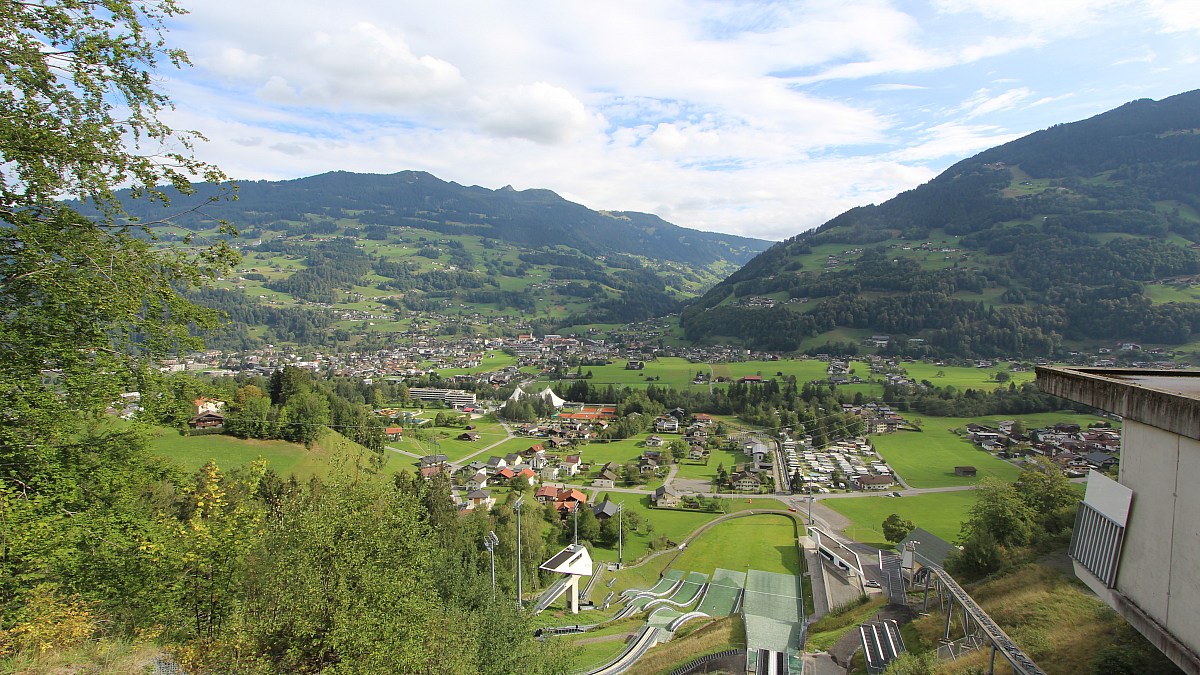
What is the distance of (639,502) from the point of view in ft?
124

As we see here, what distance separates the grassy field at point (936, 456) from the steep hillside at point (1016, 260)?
3850 centimetres

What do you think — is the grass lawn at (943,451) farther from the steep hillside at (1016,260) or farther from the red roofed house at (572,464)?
the steep hillside at (1016,260)

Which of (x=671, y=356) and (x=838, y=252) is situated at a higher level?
(x=838, y=252)

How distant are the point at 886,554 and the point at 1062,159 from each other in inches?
6488

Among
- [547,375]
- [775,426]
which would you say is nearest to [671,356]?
[547,375]

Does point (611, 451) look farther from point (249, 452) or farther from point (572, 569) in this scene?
point (249, 452)

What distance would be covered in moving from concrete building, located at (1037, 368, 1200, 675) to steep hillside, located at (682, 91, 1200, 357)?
90.6 metres

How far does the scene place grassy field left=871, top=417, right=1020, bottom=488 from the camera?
40281 millimetres

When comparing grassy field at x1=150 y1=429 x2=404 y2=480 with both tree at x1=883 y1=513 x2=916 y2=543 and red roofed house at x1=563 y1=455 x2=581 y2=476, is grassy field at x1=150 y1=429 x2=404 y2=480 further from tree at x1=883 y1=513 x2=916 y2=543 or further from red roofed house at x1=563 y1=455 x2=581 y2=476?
tree at x1=883 y1=513 x2=916 y2=543

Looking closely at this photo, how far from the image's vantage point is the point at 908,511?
113 feet

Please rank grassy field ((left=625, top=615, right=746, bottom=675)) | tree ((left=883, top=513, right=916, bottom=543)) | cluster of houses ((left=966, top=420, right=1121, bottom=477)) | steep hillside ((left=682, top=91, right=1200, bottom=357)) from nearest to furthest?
grassy field ((left=625, top=615, right=746, bottom=675)) → tree ((left=883, top=513, right=916, bottom=543)) → cluster of houses ((left=966, top=420, right=1121, bottom=477)) → steep hillside ((left=682, top=91, right=1200, bottom=357))

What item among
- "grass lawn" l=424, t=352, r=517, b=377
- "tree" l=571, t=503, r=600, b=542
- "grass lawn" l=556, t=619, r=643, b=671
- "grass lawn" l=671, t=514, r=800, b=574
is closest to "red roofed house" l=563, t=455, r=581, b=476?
"tree" l=571, t=503, r=600, b=542

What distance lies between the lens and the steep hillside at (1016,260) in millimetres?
82812

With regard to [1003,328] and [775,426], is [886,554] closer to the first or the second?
[775,426]
